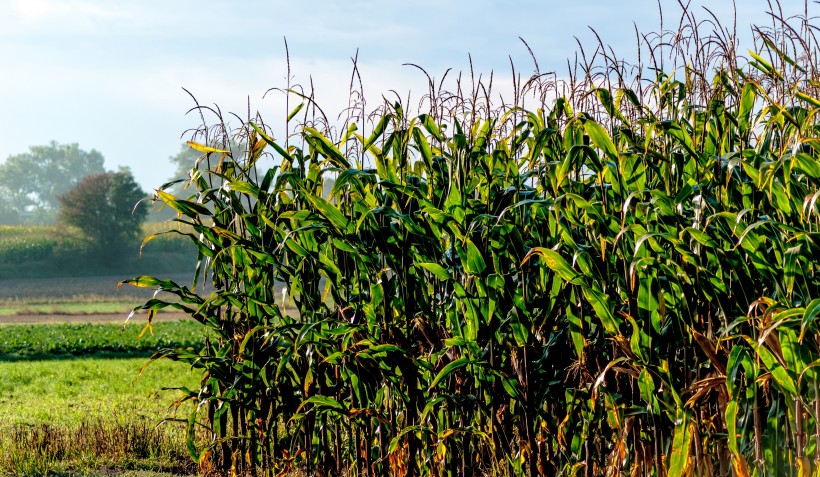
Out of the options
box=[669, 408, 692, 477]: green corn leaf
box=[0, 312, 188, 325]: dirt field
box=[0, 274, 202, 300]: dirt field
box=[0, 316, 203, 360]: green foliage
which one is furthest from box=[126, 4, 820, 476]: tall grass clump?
box=[0, 274, 202, 300]: dirt field

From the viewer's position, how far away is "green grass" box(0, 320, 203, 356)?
12539mm

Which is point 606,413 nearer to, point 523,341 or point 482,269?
point 523,341

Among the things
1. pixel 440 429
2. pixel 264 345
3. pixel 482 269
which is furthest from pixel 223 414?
pixel 482 269

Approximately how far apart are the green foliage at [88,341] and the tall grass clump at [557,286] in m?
8.16

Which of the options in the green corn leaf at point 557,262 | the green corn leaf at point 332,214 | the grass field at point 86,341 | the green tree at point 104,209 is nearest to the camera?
the green corn leaf at point 557,262

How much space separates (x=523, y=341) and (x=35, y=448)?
3.74 metres

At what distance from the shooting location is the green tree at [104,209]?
3681 centimetres

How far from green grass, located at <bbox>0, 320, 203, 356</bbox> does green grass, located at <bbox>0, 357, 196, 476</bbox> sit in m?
0.84

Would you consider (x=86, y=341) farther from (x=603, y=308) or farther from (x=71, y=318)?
(x=603, y=308)

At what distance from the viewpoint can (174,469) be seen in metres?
4.99

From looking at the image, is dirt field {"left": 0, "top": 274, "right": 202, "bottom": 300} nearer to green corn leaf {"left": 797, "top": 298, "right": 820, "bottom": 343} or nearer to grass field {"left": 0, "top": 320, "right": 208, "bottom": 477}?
grass field {"left": 0, "top": 320, "right": 208, "bottom": 477}

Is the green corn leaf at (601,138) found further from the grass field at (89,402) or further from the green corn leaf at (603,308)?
the grass field at (89,402)

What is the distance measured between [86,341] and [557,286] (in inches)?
459

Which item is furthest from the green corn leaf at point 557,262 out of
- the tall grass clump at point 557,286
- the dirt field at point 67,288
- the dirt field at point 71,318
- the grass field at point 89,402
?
the dirt field at point 67,288
